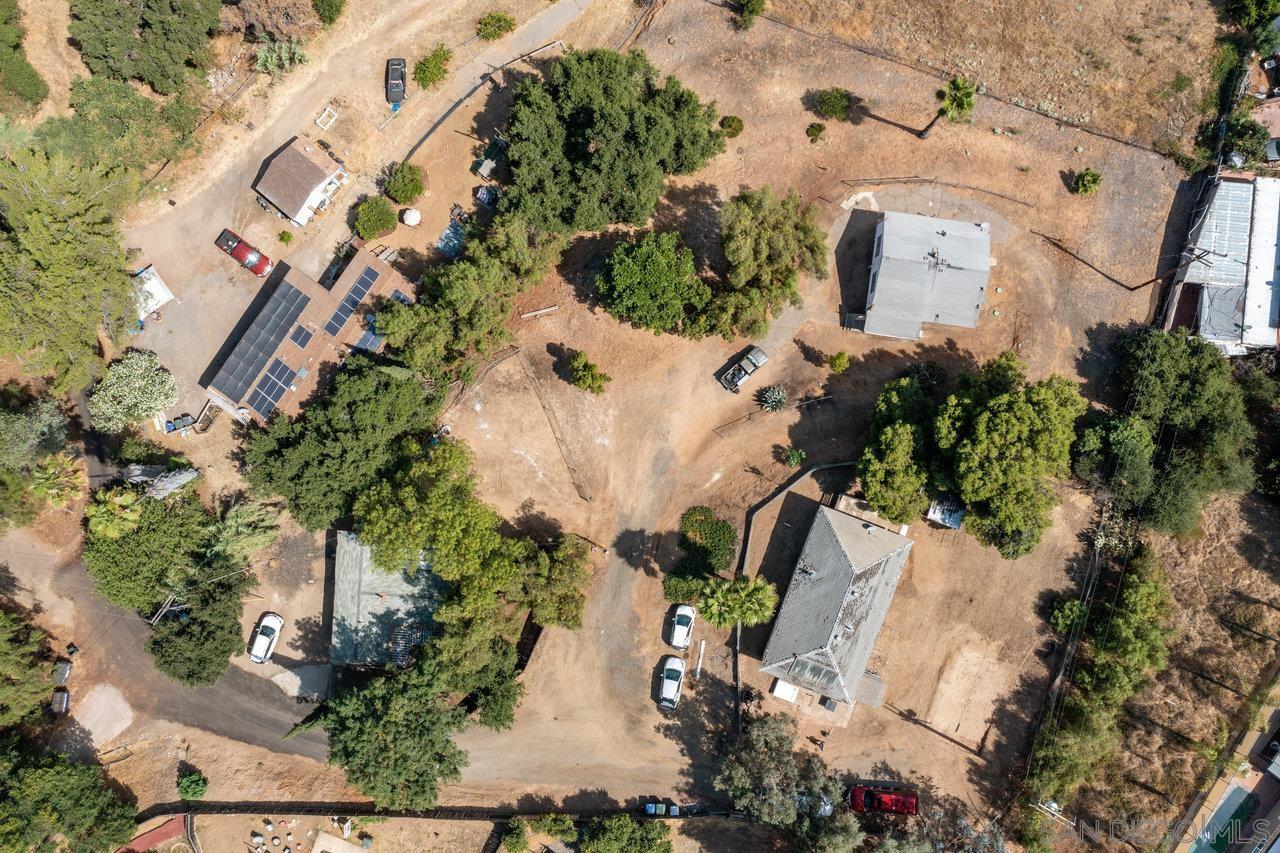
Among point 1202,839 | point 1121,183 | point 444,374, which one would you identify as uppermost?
point 1121,183

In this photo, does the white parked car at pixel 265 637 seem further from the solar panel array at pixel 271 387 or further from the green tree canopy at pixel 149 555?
the solar panel array at pixel 271 387

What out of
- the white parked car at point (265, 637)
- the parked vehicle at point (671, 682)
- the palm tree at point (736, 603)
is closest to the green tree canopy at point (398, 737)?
the white parked car at point (265, 637)

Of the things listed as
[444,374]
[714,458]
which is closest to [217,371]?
[444,374]

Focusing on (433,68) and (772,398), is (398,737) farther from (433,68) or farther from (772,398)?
(433,68)

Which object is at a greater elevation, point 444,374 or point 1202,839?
point 444,374

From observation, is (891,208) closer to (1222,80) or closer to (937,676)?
(1222,80)

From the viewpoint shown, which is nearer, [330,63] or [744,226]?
[744,226]

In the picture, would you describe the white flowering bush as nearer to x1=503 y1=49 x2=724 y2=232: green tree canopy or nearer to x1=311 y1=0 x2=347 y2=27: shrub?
x1=503 y1=49 x2=724 y2=232: green tree canopy
